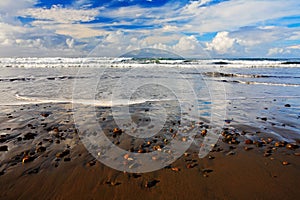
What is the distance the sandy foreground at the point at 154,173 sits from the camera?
12.4 ft

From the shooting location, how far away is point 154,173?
4.37m

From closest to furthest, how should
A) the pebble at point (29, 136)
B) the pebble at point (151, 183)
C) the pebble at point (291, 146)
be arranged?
the pebble at point (151, 183), the pebble at point (291, 146), the pebble at point (29, 136)

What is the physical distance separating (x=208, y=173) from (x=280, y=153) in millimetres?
2092

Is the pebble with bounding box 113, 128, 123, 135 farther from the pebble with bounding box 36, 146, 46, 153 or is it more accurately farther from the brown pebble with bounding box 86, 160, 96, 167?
the pebble with bounding box 36, 146, 46, 153

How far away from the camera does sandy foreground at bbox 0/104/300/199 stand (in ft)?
12.4

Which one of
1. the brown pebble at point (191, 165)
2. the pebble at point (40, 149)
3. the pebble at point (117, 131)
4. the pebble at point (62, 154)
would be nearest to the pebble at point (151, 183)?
the brown pebble at point (191, 165)

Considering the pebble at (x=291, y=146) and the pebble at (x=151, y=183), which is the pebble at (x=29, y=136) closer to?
the pebble at (x=151, y=183)

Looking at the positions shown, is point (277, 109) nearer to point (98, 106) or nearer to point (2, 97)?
point (98, 106)

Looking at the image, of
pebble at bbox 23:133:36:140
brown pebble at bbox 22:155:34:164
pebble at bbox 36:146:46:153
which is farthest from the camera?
pebble at bbox 23:133:36:140

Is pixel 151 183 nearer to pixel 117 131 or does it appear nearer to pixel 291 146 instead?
pixel 117 131

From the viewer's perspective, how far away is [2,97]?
475 inches

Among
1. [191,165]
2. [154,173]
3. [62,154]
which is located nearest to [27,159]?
[62,154]

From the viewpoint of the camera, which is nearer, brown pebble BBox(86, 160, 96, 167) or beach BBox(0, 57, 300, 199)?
beach BBox(0, 57, 300, 199)

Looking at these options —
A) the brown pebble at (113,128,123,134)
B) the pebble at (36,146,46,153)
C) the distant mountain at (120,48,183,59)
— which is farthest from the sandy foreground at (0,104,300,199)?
the distant mountain at (120,48,183,59)
